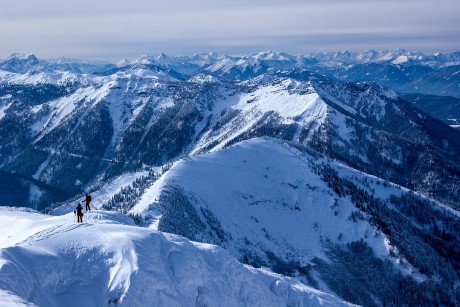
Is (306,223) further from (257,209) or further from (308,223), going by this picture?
(257,209)

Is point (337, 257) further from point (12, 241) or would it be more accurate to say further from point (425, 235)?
point (12, 241)

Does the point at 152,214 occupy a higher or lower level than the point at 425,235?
higher

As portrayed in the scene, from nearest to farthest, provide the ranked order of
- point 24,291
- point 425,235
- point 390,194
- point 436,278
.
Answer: point 24,291 → point 436,278 → point 425,235 → point 390,194

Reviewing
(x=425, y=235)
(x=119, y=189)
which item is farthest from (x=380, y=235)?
(x=119, y=189)

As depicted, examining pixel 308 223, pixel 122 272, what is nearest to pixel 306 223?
pixel 308 223

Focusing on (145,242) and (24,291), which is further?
(145,242)

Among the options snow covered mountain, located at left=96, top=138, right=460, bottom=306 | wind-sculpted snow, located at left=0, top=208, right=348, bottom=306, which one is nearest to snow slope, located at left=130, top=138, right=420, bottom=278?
snow covered mountain, located at left=96, top=138, right=460, bottom=306

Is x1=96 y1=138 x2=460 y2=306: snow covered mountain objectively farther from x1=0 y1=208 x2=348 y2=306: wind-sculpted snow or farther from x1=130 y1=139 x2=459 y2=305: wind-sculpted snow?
x1=0 y1=208 x2=348 y2=306: wind-sculpted snow

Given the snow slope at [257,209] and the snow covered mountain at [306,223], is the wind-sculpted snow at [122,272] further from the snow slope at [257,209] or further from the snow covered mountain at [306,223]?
the snow slope at [257,209]
